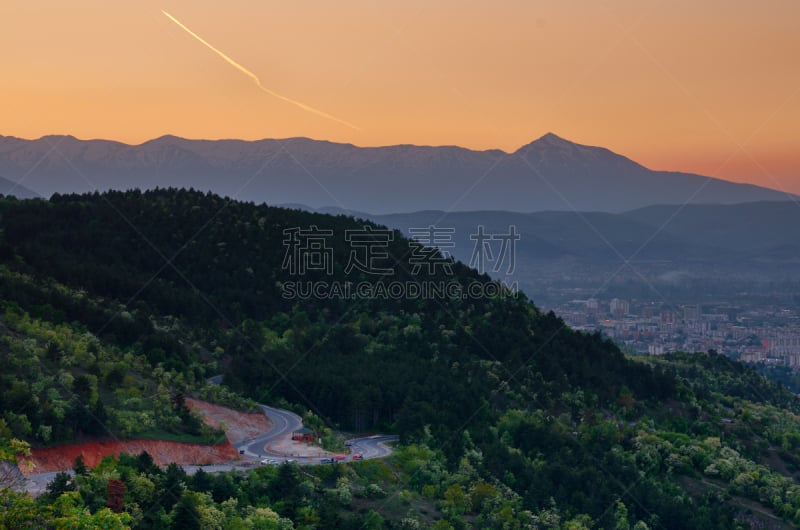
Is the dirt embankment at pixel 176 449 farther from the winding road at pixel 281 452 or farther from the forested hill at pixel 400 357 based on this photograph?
the forested hill at pixel 400 357

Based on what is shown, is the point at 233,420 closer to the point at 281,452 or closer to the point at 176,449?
the point at 281,452

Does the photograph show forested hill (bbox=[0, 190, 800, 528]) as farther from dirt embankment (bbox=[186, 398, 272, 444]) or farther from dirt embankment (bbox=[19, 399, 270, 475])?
dirt embankment (bbox=[186, 398, 272, 444])

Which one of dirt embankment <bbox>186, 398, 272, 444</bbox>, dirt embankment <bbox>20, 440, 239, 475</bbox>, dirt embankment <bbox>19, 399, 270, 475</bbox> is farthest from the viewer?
dirt embankment <bbox>186, 398, 272, 444</bbox>

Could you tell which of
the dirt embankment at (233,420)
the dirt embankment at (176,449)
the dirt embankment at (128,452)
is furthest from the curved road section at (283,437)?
the dirt embankment at (128,452)

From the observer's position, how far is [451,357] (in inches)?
3506

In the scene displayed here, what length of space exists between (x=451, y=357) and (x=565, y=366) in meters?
10.8

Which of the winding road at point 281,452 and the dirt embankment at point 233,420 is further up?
the dirt embankment at point 233,420

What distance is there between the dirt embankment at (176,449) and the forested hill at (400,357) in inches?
55.0

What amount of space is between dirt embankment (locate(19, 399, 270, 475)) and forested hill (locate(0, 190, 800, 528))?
1.40m

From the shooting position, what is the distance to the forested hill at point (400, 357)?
6981 cm

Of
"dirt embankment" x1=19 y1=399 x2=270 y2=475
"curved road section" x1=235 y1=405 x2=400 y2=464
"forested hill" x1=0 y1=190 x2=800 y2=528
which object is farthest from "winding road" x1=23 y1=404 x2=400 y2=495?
"forested hill" x1=0 y1=190 x2=800 y2=528

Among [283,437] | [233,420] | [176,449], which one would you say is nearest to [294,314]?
[233,420]

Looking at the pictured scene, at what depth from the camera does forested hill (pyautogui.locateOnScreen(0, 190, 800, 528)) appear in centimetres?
6981

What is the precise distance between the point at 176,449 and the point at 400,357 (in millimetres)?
30990
